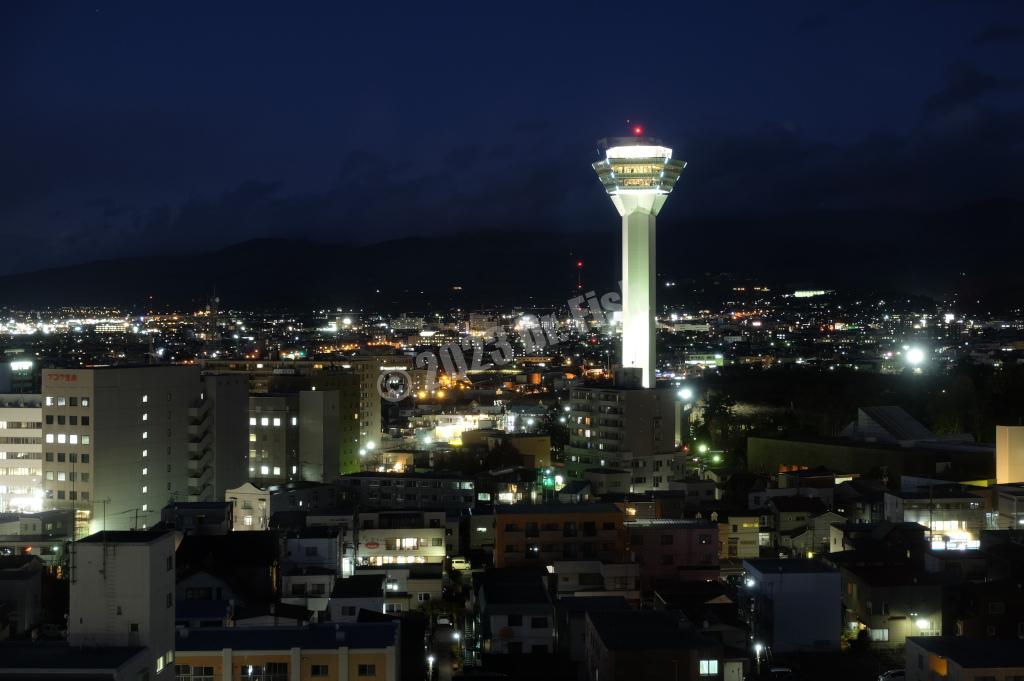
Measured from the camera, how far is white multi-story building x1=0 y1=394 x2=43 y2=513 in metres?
15.3

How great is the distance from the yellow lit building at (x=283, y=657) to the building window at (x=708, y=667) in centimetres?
220

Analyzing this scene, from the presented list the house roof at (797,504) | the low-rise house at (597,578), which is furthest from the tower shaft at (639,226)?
the low-rise house at (597,578)

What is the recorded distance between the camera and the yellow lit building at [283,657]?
681cm

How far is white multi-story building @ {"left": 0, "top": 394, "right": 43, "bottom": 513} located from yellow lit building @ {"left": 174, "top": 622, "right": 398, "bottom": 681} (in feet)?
31.0

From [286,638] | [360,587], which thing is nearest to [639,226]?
[360,587]

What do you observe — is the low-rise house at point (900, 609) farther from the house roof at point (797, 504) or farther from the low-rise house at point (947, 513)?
the house roof at point (797, 504)

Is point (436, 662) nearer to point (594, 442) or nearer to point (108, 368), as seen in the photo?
point (108, 368)

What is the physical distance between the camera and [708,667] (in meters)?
7.77

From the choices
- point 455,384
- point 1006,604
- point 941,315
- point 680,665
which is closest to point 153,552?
point 680,665

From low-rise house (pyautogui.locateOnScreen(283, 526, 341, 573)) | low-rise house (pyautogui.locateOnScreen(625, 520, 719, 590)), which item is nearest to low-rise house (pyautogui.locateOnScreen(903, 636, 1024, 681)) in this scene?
low-rise house (pyautogui.locateOnScreen(625, 520, 719, 590))

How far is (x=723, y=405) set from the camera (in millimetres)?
26141

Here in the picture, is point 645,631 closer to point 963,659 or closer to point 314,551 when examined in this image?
point 963,659

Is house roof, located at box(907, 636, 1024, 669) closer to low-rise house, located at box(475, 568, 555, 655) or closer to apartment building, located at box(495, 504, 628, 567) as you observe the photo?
low-rise house, located at box(475, 568, 555, 655)

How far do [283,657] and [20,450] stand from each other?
10.2 m
